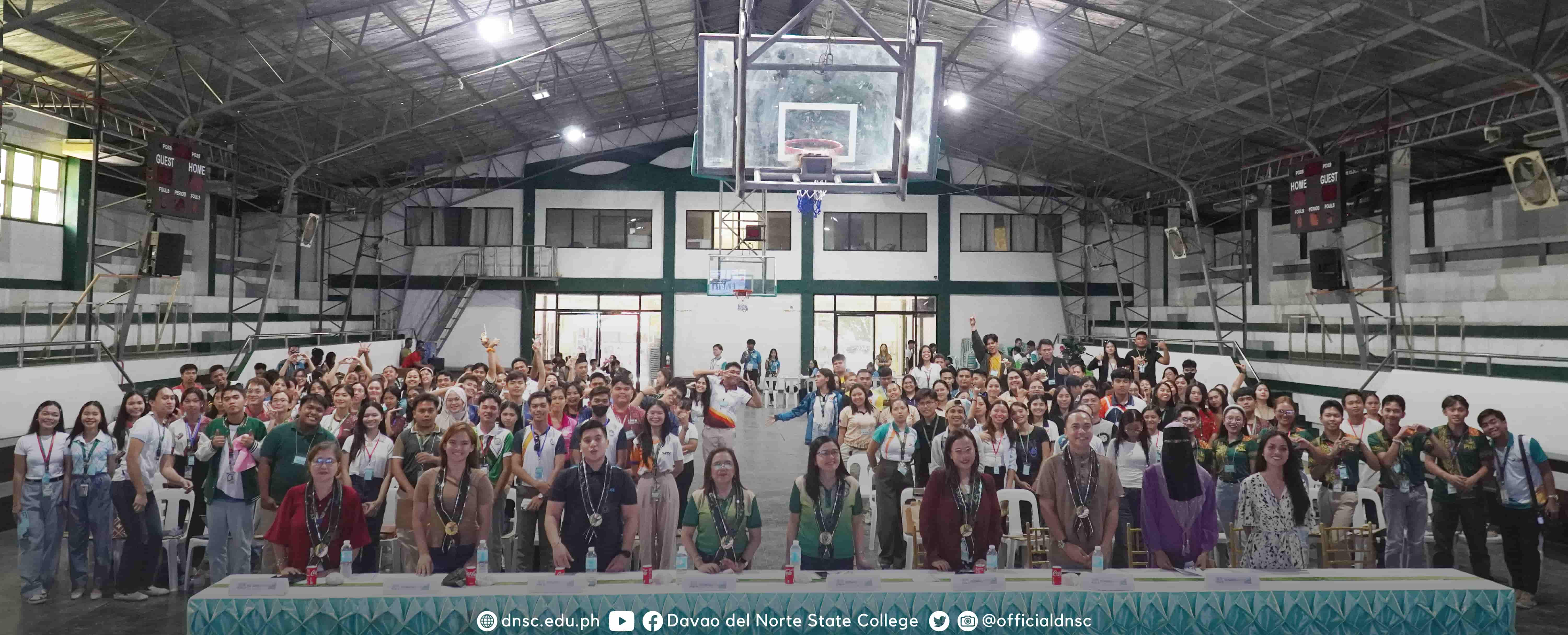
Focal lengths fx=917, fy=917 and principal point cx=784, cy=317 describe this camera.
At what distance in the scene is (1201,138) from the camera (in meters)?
18.1

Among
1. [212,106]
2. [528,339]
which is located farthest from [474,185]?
[212,106]

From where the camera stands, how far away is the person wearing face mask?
16.1ft

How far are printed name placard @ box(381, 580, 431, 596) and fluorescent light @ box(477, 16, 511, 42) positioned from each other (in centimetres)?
1019

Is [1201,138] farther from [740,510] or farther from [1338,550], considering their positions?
[740,510]

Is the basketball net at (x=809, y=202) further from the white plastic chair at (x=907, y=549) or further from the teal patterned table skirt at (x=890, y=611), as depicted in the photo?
the teal patterned table skirt at (x=890, y=611)

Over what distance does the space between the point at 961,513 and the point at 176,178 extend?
12.9 metres

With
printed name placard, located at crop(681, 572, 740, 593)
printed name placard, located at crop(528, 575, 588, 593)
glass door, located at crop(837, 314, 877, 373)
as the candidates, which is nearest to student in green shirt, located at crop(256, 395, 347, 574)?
printed name placard, located at crop(528, 575, 588, 593)

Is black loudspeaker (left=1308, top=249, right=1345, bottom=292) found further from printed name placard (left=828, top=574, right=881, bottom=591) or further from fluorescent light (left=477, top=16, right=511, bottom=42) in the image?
printed name placard (left=828, top=574, right=881, bottom=591)

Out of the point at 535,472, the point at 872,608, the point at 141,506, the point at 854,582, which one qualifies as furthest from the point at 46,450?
the point at 872,608

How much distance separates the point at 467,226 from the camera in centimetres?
2469

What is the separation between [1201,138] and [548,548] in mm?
16091

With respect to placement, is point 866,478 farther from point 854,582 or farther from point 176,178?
point 176,178

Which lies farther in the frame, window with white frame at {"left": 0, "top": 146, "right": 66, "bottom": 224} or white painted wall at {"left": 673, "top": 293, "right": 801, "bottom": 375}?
white painted wall at {"left": 673, "top": 293, "right": 801, "bottom": 375}

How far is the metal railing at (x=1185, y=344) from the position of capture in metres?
15.1
